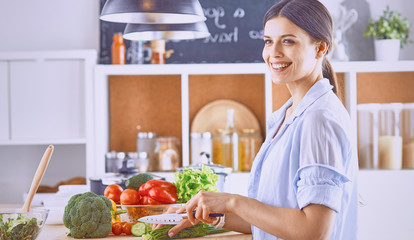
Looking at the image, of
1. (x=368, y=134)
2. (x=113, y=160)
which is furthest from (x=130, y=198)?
(x=368, y=134)

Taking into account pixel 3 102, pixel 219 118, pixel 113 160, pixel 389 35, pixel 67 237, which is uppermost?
pixel 389 35

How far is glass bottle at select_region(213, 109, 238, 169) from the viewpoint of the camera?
3896mm

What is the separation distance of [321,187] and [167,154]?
261 centimetres

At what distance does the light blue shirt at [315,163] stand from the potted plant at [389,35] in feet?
8.22

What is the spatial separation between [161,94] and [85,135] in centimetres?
66

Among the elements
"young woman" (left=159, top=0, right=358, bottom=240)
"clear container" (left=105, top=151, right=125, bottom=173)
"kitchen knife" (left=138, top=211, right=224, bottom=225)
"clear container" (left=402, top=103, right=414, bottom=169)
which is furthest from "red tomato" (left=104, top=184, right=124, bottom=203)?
"clear container" (left=402, top=103, right=414, bottom=169)

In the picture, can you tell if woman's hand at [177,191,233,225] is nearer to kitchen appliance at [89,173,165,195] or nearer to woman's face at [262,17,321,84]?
woman's face at [262,17,321,84]

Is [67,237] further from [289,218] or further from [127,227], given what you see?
[289,218]

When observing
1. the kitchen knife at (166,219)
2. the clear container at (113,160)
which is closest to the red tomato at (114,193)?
the kitchen knife at (166,219)

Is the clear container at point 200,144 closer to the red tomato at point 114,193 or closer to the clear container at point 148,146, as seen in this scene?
the clear container at point 148,146

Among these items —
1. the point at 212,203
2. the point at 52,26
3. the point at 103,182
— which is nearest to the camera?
the point at 212,203

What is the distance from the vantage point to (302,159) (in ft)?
4.56

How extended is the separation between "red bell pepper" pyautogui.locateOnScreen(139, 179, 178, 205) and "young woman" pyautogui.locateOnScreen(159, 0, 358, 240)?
387 millimetres

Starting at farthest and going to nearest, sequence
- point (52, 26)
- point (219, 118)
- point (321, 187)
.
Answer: point (52, 26) → point (219, 118) → point (321, 187)
